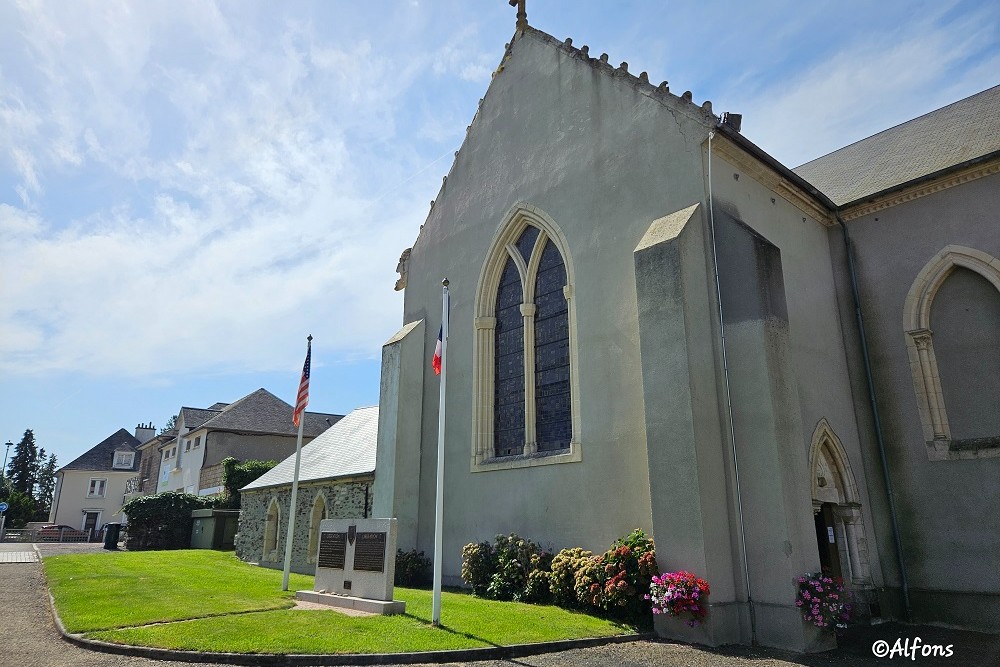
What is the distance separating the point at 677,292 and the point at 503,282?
6558 mm

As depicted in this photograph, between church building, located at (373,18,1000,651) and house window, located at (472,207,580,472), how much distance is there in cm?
6

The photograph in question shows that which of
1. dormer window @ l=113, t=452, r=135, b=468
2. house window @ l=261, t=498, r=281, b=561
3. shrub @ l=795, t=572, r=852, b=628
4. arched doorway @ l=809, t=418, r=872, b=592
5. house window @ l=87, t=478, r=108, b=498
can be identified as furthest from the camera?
dormer window @ l=113, t=452, r=135, b=468

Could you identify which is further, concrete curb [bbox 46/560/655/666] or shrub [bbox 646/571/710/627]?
shrub [bbox 646/571/710/627]

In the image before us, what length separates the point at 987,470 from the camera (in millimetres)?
12289

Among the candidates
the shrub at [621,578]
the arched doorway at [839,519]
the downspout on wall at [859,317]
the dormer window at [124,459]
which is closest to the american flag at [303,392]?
the shrub at [621,578]

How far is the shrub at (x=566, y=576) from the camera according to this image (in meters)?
12.1

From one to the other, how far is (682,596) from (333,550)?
21.6 feet

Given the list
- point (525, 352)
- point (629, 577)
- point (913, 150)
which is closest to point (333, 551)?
point (629, 577)

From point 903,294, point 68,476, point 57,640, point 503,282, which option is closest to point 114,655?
point 57,640

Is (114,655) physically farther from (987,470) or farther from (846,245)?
(846,245)

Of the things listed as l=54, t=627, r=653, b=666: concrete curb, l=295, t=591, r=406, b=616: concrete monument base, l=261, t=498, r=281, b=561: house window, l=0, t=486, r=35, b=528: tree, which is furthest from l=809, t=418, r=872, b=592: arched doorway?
l=0, t=486, r=35, b=528: tree

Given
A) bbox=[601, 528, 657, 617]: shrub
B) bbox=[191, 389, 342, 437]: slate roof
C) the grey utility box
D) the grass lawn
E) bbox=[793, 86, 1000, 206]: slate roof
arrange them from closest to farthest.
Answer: the grass lawn
bbox=[601, 528, 657, 617]: shrub
bbox=[793, 86, 1000, 206]: slate roof
the grey utility box
bbox=[191, 389, 342, 437]: slate roof

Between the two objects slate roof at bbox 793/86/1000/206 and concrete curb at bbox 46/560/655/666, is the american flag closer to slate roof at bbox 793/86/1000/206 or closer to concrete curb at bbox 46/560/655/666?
concrete curb at bbox 46/560/655/666

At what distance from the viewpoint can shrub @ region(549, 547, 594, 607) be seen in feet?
39.8
